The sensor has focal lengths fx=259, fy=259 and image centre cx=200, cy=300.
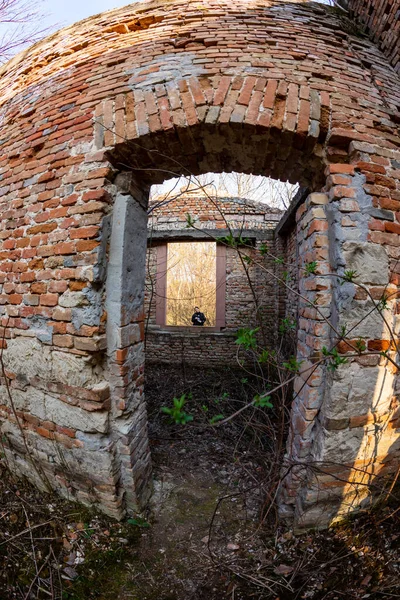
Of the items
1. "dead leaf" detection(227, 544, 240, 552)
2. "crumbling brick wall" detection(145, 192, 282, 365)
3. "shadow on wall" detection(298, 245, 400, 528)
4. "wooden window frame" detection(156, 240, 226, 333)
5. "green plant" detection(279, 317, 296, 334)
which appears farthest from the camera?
"wooden window frame" detection(156, 240, 226, 333)

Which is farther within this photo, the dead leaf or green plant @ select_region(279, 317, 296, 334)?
green plant @ select_region(279, 317, 296, 334)

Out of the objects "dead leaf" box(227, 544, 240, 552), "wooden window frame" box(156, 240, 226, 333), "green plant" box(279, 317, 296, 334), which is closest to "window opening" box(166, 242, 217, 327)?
"wooden window frame" box(156, 240, 226, 333)

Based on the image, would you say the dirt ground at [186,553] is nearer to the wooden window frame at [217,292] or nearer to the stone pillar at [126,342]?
the stone pillar at [126,342]

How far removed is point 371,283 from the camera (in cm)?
169

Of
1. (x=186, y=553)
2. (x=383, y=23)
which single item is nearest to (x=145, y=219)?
(x=186, y=553)

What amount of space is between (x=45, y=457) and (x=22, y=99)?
133 inches

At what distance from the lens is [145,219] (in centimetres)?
225

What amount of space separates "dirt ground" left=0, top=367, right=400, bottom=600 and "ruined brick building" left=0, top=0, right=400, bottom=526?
0.16m

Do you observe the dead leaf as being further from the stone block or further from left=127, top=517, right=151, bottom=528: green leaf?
the stone block

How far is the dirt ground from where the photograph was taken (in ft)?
5.08

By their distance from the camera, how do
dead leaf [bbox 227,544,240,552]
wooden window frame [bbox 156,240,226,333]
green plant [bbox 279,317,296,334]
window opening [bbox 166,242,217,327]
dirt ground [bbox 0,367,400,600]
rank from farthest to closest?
window opening [bbox 166,242,217,327] < wooden window frame [bbox 156,240,226,333] < green plant [bbox 279,317,296,334] < dead leaf [bbox 227,544,240,552] < dirt ground [bbox 0,367,400,600]

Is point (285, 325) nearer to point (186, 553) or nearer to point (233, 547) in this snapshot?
point (233, 547)

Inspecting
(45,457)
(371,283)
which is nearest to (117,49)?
(371,283)

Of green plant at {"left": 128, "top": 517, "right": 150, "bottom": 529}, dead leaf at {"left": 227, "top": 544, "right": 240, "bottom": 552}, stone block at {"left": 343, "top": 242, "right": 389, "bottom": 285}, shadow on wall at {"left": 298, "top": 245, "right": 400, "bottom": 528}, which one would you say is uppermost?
stone block at {"left": 343, "top": 242, "right": 389, "bottom": 285}
